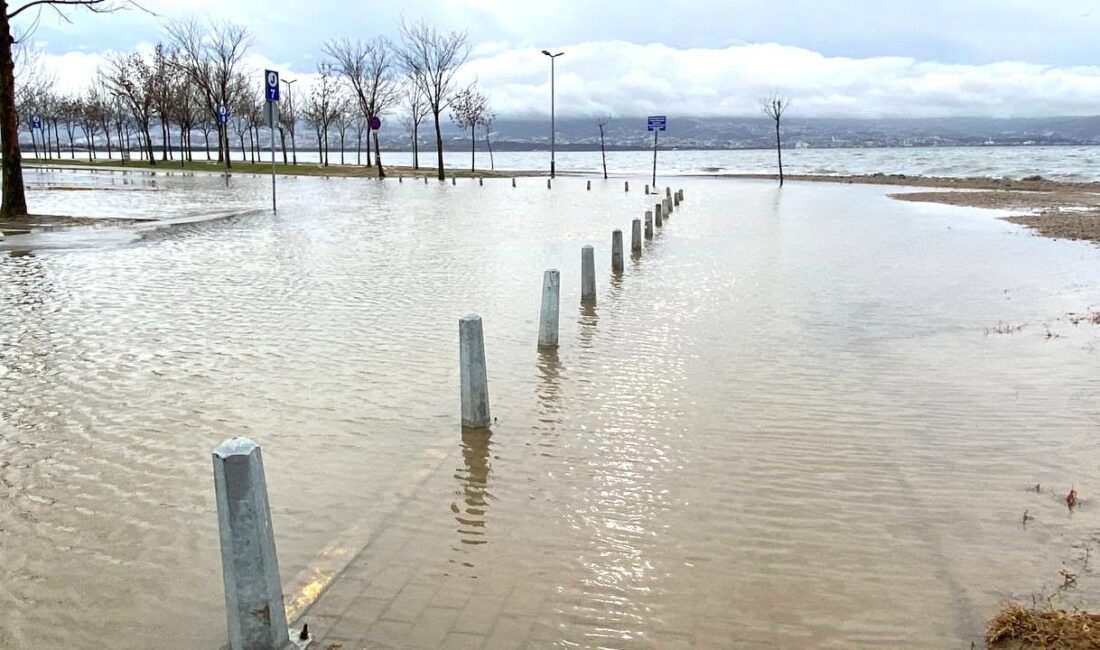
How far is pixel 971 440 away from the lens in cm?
615

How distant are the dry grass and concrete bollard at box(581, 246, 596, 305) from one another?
317 inches

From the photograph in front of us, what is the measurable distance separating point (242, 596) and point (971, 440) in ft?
17.4

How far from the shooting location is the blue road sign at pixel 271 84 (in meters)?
21.7

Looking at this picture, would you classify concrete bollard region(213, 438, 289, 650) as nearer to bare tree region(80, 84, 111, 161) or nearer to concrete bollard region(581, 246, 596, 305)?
concrete bollard region(581, 246, 596, 305)

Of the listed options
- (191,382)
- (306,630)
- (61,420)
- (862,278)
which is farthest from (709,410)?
(862,278)

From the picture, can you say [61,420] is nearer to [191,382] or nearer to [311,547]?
[191,382]

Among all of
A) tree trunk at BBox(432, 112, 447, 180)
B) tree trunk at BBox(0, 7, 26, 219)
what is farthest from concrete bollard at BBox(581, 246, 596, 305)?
tree trunk at BBox(432, 112, 447, 180)

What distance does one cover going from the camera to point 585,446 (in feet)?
19.6

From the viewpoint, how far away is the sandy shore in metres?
23.1

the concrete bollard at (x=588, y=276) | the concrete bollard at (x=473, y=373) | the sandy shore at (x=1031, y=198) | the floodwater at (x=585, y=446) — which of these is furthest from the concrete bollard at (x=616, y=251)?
the sandy shore at (x=1031, y=198)

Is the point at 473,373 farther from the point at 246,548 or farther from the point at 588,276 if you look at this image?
the point at 588,276

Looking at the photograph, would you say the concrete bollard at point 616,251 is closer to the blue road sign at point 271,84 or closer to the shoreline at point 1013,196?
the blue road sign at point 271,84

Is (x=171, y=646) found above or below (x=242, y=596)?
below

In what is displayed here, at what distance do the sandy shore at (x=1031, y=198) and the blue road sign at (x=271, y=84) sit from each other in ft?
68.3
